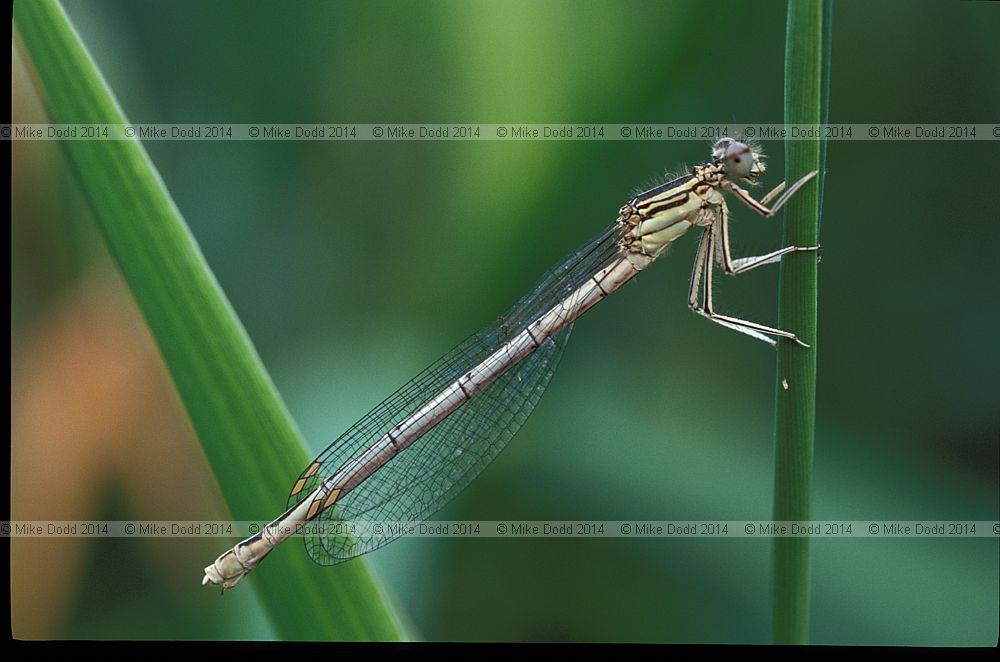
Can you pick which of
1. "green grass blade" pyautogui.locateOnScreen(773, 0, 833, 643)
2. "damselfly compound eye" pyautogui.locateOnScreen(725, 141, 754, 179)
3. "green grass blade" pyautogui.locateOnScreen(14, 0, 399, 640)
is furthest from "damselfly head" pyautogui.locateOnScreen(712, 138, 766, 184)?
"green grass blade" pyautogui.locateOnScreen(14, 0, 399, 640)

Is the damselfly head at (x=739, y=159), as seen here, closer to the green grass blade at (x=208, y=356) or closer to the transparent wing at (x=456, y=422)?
the transparent wing at (x=456, y=422)

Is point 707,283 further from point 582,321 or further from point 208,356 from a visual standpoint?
point 208,356

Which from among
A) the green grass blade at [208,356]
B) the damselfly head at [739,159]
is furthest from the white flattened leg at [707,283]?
the green grass blade at [208,356]

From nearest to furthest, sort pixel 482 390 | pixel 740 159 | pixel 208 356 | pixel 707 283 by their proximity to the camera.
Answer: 1. pixel 208 356
2. pixel 740 159
3. pixel 707 283
4. pixel 482 390

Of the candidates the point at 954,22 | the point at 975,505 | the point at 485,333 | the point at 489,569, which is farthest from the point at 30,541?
the point at 954,22

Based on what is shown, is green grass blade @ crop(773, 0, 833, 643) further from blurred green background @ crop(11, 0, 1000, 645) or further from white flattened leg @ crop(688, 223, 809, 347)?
blurred green background @ crop(11, 0, 1000, 645)

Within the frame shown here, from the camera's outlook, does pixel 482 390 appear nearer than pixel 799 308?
No

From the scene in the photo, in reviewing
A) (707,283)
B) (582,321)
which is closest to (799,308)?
(707,283)
